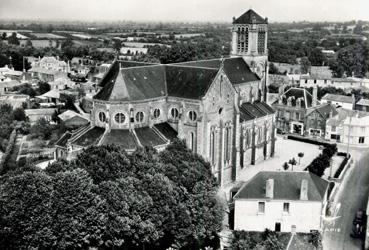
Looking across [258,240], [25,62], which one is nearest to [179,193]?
[258,240]

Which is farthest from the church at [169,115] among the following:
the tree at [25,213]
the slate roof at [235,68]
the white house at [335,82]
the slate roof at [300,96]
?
the white house at [335,82]

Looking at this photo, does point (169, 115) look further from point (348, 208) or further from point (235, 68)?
point (348, 208)

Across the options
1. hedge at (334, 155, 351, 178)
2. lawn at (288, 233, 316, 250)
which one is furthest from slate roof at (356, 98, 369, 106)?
lawn at (288, 233, 316, 250)

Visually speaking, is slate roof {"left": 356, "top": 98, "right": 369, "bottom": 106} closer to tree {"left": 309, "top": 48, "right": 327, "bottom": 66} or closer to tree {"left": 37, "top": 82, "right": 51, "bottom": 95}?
tree {"left": 309, "top": 48, "right": 327, "bottom": 66}

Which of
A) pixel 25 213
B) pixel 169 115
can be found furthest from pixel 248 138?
pixel 25 213

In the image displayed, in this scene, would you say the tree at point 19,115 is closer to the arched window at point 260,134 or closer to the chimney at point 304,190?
the arched window at point 260,134
